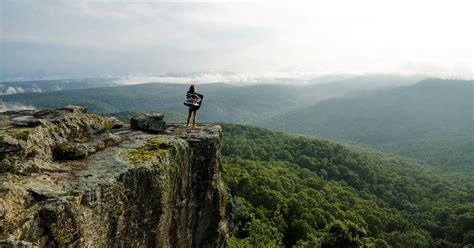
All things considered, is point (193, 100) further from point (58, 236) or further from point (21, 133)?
point (58, 236)

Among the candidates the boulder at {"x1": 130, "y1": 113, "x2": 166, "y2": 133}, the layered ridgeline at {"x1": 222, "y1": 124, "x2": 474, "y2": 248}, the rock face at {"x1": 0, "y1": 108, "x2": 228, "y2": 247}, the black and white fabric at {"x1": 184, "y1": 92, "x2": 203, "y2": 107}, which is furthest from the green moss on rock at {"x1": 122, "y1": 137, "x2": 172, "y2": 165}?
the layered ridgeline at {"x1": 222, "y1": 124, "x2": 474, "y2": 248}

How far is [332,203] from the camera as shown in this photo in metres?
97.4

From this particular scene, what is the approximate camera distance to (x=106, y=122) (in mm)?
26578

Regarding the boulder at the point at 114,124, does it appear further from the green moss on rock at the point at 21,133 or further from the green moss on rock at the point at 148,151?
the green moss on rock at the point at 21,133

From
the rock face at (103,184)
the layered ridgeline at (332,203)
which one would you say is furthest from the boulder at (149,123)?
the layered ridgeline at (332,203)

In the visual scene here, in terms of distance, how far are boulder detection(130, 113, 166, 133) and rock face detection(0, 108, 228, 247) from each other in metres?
1.11

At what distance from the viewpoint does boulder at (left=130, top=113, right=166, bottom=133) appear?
26250 millimetres

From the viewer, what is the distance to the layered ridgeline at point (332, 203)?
2466 inches

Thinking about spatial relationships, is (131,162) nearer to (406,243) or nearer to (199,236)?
(199,236)

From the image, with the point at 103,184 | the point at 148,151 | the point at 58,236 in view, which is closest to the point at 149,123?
the point at 148,151

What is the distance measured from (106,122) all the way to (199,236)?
11465 mm

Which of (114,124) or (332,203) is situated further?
(332,203)

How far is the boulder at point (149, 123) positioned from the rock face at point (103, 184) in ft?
3.63

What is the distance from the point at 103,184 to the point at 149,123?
11.0m
